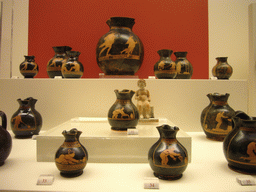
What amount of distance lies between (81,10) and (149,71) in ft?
4.48

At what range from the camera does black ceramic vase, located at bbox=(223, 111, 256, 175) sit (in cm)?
142

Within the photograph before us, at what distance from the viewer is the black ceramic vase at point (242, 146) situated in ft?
4.65

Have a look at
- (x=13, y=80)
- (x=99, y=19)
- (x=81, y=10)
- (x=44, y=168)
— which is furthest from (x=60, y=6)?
(x=44, y=168)

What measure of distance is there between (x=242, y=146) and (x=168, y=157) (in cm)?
46

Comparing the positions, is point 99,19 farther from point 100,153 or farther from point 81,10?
point 100,153

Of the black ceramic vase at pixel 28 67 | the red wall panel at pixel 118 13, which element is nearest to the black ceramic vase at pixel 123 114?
the black ceramic vase at pixel 28 67

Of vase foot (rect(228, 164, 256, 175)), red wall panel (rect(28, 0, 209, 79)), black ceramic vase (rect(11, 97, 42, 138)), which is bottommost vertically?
vase foot (rect(228, 164, 256, 175))

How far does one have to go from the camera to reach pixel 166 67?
2648 millimetres

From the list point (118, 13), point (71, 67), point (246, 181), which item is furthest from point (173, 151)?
point (118, 13)

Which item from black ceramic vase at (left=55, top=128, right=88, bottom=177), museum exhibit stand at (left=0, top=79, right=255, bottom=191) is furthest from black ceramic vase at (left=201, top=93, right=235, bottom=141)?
black ceramic vase at (left=55, top=128, right=88, bottom=177)

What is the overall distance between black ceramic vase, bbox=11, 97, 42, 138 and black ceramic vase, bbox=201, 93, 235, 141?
1.54 m

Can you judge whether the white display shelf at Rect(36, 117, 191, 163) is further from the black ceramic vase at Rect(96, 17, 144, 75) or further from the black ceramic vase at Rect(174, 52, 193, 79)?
the black ceramic vase at Rect(174, 52, 193, 79)

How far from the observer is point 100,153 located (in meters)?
1.77

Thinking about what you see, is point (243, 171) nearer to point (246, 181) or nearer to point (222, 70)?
point (246, 181)
